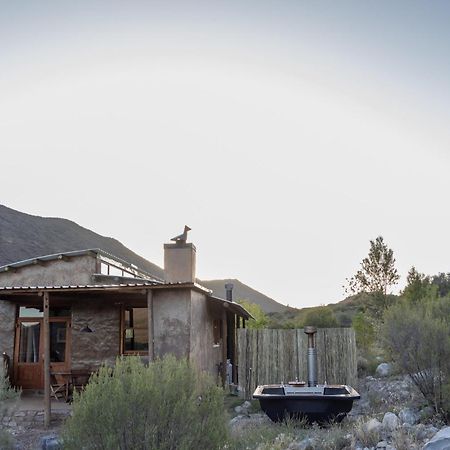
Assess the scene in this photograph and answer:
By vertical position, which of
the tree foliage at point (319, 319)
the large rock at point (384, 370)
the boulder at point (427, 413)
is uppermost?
the tree foliage at point (319, 319)

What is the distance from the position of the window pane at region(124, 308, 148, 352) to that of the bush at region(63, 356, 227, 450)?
9.43 meters

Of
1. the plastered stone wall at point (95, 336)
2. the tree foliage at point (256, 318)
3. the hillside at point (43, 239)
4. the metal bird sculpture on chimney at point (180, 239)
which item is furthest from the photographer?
the hillside at point (43, 239)

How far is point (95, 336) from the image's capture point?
15.2m

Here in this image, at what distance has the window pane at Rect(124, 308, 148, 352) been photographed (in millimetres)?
15531

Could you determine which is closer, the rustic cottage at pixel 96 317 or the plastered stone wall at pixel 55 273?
the rustic cottage at pixel 96 317

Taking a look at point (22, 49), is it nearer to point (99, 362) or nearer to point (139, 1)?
point (139, 1)

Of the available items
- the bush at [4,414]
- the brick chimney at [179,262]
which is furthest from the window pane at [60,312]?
the bush at [4,414]

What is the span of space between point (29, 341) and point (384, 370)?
9140 mm

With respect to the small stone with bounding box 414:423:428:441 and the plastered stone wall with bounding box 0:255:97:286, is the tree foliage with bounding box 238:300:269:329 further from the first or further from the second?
the small stone with bounding box 414:423:428:441

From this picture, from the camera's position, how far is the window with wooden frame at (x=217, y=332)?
709 inches

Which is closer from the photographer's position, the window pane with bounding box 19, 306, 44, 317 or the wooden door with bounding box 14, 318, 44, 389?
the wooden door with bounding box 14, 318, 44, 389

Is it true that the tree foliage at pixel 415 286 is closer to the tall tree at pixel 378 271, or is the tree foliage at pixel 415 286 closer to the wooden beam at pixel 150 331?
the tall tree at pixel 378 271

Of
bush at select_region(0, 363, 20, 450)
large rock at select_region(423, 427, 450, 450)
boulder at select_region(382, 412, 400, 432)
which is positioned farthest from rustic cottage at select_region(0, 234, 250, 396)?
large rock at select_region(423, 427, 450, 450)

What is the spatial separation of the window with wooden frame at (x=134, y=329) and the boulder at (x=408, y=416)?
6.58m
